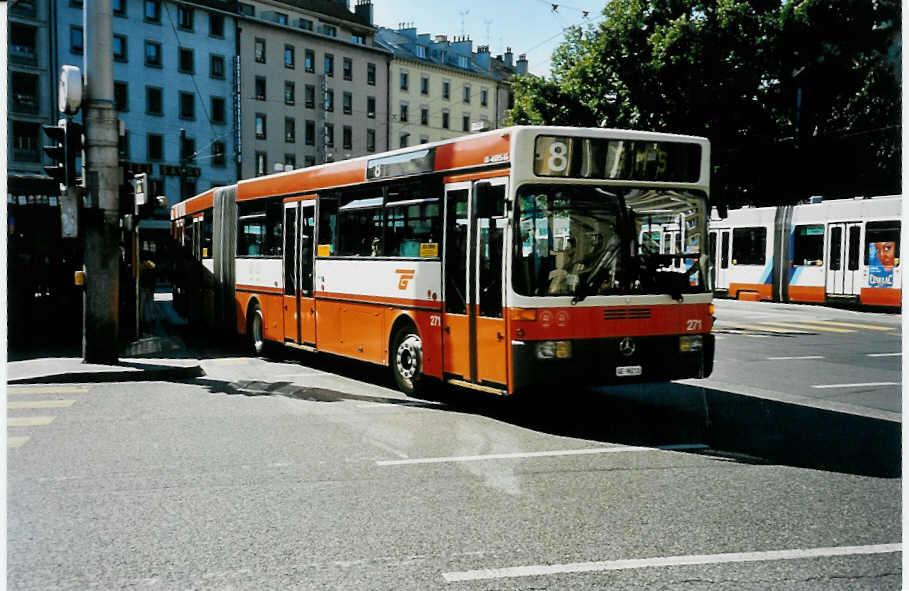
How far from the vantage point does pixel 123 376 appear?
12320 millimetres

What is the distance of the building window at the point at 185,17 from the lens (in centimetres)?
5831

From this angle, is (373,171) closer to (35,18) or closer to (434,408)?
(434,408)

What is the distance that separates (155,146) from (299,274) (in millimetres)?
46608

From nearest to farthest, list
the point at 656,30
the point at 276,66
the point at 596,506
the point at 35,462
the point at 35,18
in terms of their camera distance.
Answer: the point at 596,506 < the point at 35,462 < the point at 656,30 < the point at 35,18 < the point at 276,66

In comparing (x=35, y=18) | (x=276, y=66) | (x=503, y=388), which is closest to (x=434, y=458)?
(x=503, y=388)

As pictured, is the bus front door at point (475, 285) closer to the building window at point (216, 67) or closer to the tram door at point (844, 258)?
the tram door at point (844, 258)

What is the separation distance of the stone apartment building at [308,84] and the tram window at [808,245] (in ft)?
135

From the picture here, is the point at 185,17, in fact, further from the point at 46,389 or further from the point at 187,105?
the point at 46,389

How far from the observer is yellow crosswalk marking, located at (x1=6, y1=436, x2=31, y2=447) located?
7896 mm

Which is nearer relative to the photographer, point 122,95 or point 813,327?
point 813,327

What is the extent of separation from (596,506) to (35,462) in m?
4.31

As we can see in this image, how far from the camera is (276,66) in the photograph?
64.0 metres

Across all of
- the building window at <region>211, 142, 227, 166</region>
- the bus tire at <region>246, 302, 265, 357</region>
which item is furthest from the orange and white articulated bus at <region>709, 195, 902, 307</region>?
the building window at <region>211, 142, 227, 166</region>

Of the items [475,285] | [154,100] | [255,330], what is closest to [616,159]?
[475,285]
